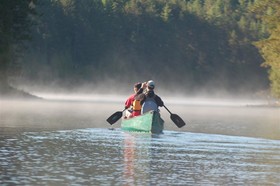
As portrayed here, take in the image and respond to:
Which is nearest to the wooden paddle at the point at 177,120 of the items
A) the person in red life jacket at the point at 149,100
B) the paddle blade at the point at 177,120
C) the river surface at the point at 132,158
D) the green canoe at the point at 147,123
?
the paddle blade at the point at 177,120

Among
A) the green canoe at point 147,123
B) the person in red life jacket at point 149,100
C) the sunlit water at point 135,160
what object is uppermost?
the person in red life jacket at point 149,100

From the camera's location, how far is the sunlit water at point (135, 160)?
2323cm

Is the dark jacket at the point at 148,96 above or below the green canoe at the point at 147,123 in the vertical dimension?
above

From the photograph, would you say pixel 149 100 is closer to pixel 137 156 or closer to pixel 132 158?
pixel 137 156

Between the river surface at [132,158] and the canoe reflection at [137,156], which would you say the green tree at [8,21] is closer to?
the river surface at [132,158]

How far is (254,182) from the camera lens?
2339cm

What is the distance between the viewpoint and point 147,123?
40.7m

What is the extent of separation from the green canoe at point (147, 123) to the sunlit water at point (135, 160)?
203cm

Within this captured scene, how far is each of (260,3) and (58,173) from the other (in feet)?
137

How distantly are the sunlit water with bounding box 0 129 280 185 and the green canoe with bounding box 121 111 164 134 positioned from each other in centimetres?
203

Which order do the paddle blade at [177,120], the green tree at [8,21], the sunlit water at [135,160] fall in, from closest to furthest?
the sunlit water at [135,160], the paddle blade at [177,120], the green tree at [8,21]

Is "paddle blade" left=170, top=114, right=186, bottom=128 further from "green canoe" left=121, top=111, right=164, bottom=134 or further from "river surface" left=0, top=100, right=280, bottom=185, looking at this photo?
"river surface" left=0, top=100, right=280, bottom=185

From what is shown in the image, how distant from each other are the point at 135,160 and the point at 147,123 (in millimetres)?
13072

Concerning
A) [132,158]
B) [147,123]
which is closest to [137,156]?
[132,158]
